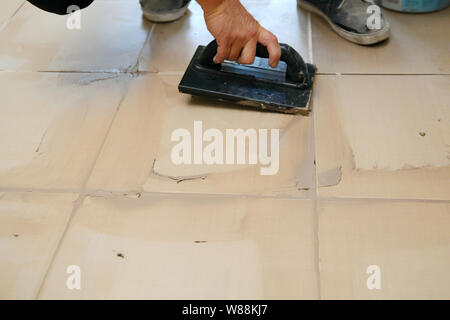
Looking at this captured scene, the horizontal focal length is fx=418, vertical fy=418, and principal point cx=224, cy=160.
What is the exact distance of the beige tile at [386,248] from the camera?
71cm

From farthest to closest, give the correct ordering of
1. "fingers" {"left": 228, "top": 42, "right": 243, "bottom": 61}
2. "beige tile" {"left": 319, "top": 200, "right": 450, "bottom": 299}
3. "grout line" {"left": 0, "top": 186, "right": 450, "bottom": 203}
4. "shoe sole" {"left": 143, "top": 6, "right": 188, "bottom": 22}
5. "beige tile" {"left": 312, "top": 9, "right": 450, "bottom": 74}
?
"shoe sole" {"left": 143, "top": 6, "right": 188, "bottom": 22}, "beige tile" {"left": 312, "top": 9, "right": 450, "bottom": 74}, "fingers" {"left": 228, "top": 42, "right": 243, "bottom": 61}, "grout line" {"left": 0, "top": 186, "right": 450, "bottom": 203}, "beige tile" {"left": 319, "top": 200, "right": 450, "bottom": 299}

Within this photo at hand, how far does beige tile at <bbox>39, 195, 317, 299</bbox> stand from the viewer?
728mm

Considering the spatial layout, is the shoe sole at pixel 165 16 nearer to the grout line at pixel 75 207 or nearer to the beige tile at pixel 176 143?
the beige tile at pixel 176 143

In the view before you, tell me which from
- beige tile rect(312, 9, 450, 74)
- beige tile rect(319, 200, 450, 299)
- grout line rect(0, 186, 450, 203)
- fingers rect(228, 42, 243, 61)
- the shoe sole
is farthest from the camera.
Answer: the shoe sole

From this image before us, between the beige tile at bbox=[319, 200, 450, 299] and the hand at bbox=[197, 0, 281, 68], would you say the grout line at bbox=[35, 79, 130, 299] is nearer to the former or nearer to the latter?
the hand at bbox=[197, 0, 281, 68]

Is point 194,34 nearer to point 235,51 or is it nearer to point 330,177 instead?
point 235,51

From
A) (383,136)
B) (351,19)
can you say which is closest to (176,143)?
(383,136)

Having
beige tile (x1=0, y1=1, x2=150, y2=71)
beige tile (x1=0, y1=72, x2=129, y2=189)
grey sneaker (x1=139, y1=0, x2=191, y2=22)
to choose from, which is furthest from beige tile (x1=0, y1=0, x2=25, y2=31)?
grey sneaker (x1=139, y1=0, x2=191, y2=22)

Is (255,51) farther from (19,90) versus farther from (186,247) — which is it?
(19,90)

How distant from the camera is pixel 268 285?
727 mm

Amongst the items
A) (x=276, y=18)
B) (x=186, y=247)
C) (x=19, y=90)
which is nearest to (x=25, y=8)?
(x=19, y=90)

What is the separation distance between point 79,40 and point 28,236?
748 millimetres

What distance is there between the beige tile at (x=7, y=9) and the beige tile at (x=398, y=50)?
41.2 inches

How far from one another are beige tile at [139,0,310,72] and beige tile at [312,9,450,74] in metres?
0.06
